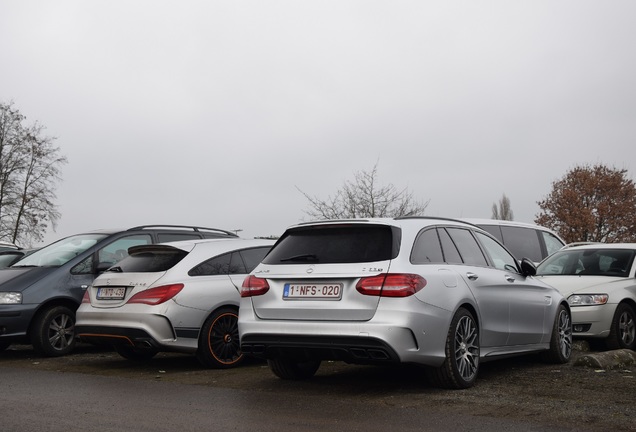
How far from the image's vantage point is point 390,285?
724 cm

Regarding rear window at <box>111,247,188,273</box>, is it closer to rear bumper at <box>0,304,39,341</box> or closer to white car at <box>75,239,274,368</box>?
white car at <box>75,239,274,368</box>

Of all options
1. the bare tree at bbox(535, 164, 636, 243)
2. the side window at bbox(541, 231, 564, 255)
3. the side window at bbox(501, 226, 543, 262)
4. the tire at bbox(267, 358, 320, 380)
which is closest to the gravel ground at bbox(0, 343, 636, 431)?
the tire at bbox(267, 358, 320, 380)

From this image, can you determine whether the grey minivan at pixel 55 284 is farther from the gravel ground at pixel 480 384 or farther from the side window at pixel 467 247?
the side window at pixel 467 247

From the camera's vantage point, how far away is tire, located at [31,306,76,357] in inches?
448

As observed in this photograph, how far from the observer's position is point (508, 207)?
279 feet

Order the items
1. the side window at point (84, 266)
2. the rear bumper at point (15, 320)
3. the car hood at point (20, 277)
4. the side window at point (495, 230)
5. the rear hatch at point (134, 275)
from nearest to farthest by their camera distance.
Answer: the rear hatch at point (134, 275) → the rear bumper at point (15, 320) → the car hood at point (20, 277) → the side window at point (84, 266) → the side window at point (495, 230)

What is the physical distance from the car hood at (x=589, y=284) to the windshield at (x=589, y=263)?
316mm

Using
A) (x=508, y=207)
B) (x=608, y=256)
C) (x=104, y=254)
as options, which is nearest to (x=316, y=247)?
(x=104, y=254)

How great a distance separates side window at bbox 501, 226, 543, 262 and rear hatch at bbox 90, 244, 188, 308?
7.47 m

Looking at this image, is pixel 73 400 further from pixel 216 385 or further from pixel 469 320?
pixel 469 320

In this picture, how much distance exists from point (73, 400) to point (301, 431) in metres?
2.66

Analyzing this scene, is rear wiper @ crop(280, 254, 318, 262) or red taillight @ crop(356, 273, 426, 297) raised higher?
rear wiper @ crop(280, 254, 318, 262)

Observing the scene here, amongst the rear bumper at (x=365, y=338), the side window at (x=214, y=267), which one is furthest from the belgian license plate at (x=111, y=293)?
the rear bumper at (x=365, y=338)

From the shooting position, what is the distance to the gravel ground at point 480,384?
22.0ft
